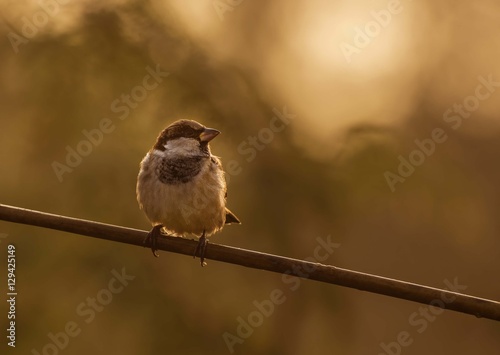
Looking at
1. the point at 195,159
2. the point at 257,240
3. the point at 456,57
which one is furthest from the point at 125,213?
the point at 456,57

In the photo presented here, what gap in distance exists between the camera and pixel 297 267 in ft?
9.17

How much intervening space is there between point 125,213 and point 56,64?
5.98ft

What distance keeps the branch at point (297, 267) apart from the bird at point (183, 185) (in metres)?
1.54

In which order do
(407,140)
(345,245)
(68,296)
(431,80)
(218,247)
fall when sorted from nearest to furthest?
(218,247) → (68,296) → (345,245) → (407,140) → (431,80)

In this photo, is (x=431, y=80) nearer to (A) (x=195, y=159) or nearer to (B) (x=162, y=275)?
(B) (x=162, y=275)

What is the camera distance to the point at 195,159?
4719mm

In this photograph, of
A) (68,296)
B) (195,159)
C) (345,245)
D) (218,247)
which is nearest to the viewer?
(218,247)

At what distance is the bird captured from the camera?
15.0 ft

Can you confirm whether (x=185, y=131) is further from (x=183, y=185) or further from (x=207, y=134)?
(x=183, y=185)

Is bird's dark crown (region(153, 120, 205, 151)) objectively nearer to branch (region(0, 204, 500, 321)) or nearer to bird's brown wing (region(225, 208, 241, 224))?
bird's brown wing (region(225, 208, 241, 224))

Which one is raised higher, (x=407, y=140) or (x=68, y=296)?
(x=407, y=140)

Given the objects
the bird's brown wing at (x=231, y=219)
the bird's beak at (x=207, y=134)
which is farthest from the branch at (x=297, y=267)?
the bird's brown wing at (x=231, y=219)

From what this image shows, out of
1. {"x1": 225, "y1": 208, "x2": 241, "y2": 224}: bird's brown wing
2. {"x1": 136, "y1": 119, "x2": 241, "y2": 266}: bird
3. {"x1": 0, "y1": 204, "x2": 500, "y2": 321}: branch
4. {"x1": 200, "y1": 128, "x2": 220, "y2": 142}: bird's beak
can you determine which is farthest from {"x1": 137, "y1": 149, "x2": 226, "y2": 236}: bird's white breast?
{"x1": 0, "y1": 204, "x2": 500, "y2": 321}: branch

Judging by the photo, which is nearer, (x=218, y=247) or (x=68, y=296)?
(x=218, y=247)
